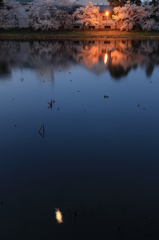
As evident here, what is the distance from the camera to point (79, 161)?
9570 mm

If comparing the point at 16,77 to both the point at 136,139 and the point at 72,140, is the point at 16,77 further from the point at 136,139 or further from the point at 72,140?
the point at 136,139

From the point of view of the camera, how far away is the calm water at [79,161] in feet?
22.0

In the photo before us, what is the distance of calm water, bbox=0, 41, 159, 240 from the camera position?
671 cm

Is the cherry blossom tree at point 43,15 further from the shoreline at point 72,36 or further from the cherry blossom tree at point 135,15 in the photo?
the cherry blossom tree at point 135,15

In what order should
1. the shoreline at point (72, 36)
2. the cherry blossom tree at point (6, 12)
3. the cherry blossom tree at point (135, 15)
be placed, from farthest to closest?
1. the cherry blossom tree at point (135, 15)
2. the cherry blossom tree at point (6, 12)
3. the shoreline at point (72, 36)

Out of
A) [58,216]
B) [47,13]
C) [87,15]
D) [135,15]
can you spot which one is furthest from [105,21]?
[58,216]

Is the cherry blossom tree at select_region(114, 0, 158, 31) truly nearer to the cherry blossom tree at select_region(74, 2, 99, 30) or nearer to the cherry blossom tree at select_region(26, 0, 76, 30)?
the cherry blossom tree at select_region(74, 2, 99, 30)

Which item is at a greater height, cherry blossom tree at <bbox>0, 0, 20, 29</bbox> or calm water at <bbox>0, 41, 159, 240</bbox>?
cherry blossom tree at <bbox>0, 0, 20, 29</bbox>

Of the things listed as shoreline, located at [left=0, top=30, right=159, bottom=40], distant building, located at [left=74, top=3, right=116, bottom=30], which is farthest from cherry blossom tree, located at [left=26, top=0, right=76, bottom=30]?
distant building, located at [left=74, top=3, right=116, bottom=30]

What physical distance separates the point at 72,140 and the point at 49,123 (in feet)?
7.58

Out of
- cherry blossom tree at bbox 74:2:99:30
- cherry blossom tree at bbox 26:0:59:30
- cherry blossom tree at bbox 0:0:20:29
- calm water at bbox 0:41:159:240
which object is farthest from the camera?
cherry blossom tree at bbox 74:2:99:30

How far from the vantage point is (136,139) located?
11359 mm

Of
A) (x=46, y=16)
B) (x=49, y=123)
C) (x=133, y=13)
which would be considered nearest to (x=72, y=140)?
(x=49, y=123)

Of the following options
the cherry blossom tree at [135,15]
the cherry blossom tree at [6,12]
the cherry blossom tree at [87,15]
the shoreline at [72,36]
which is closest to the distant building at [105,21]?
the cherry blossom tree at [135,15]
